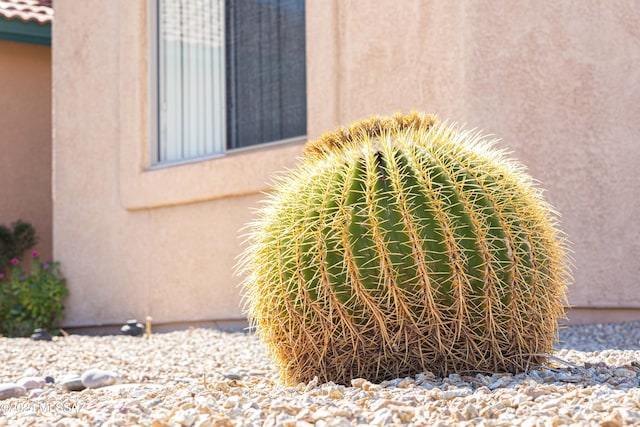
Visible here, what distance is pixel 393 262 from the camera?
2.83 m

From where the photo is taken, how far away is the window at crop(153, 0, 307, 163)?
6777 mm

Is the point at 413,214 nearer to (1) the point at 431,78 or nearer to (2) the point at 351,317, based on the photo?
(2) the point at 351,317

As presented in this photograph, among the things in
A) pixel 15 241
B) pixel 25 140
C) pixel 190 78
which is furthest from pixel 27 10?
pixel 190 78

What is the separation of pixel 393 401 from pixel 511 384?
51 centimetres

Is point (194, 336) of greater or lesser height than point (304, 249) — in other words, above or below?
below

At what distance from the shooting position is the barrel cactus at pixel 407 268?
284cm

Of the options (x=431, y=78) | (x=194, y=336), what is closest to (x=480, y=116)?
(x=431, y=78)

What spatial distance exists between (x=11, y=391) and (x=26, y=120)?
668 centimetres

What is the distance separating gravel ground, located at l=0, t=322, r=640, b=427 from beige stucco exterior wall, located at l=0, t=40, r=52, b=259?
550 centimetres

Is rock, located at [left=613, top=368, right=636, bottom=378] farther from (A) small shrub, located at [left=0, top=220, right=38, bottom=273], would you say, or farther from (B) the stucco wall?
(A) small shrub, located at [left=0, top=220, right=38, bottom=273]

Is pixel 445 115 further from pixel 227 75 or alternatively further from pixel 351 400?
pixel 351 400

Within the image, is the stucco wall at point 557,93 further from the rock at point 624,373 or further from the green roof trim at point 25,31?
the green roof trim at point 25,31

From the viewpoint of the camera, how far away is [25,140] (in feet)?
32.1

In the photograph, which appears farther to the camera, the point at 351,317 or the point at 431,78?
the point at 431,78
